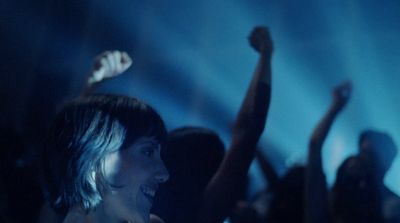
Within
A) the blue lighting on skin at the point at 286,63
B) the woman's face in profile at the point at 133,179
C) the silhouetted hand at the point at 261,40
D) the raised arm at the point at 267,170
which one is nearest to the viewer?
the woman's face in profile at the point at 133,179

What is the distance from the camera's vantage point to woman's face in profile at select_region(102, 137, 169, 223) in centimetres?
90

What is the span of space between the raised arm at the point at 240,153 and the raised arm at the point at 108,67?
0.56 meters

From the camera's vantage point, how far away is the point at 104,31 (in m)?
3.42

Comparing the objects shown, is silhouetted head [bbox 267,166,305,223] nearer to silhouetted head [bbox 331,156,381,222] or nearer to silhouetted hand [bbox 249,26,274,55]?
silhouetted head [bbox 331,156,381,222]

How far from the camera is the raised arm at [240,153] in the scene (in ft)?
3.84

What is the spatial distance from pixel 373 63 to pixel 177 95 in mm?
1534

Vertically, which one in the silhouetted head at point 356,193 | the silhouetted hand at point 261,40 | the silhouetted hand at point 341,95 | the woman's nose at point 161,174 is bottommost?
the silhouetted head at point 356,193

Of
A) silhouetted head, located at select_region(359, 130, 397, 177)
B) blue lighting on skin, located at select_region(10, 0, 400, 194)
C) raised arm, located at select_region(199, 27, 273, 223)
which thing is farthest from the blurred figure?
blue lighting on skin, located at select_region(10, 0, 400, 194)

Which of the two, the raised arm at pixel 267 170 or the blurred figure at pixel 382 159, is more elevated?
the blurred figure at pixel 382 159

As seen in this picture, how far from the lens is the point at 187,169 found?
48.7 inches

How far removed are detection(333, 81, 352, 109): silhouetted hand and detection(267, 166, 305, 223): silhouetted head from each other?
1.13 ft

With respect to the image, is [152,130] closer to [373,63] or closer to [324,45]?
[373,63]

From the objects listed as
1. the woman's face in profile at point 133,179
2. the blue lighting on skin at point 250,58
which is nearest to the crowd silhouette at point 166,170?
the woman's face in profile at point 133,179

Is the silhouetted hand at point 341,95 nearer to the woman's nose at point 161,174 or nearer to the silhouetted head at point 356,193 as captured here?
the silhouetted head at point 356,193
